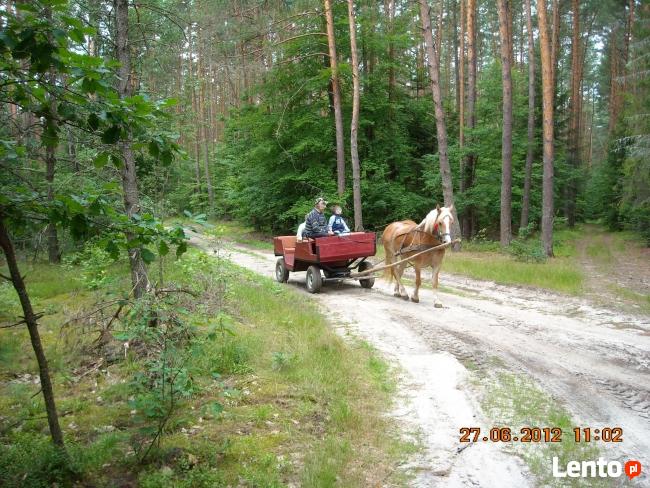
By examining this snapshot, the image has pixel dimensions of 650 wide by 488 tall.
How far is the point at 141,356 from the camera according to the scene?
596 centimetres

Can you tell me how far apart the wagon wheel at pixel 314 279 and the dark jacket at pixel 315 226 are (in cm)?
81

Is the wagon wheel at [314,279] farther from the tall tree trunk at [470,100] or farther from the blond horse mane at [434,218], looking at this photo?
the tall tree trunk at [470,100]

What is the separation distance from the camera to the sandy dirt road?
390cm

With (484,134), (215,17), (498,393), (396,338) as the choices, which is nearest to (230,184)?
(215,17)

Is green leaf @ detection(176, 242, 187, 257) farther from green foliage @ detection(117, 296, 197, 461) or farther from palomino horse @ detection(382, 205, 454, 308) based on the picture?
palomino horse @ detection(382, 205, 454, 308)

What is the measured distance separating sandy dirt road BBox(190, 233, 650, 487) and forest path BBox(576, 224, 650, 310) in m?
1.01

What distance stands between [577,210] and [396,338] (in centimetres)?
3555

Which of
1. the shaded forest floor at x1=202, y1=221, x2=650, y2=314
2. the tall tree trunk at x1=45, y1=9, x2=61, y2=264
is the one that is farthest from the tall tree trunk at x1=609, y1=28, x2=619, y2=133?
the tall tree trunk at x1=45, y1=9, x2=61, y2=264

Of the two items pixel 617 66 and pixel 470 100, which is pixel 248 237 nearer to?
pixel 470 100

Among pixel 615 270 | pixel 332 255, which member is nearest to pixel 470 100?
pixel 615 270

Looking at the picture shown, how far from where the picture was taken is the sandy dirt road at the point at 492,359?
3.90m

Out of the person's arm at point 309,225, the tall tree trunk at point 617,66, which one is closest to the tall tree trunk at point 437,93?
the person's arm at point 309,225

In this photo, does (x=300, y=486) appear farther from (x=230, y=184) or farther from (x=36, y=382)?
(x=230, y=184)

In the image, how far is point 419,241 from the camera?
10.2 metres
